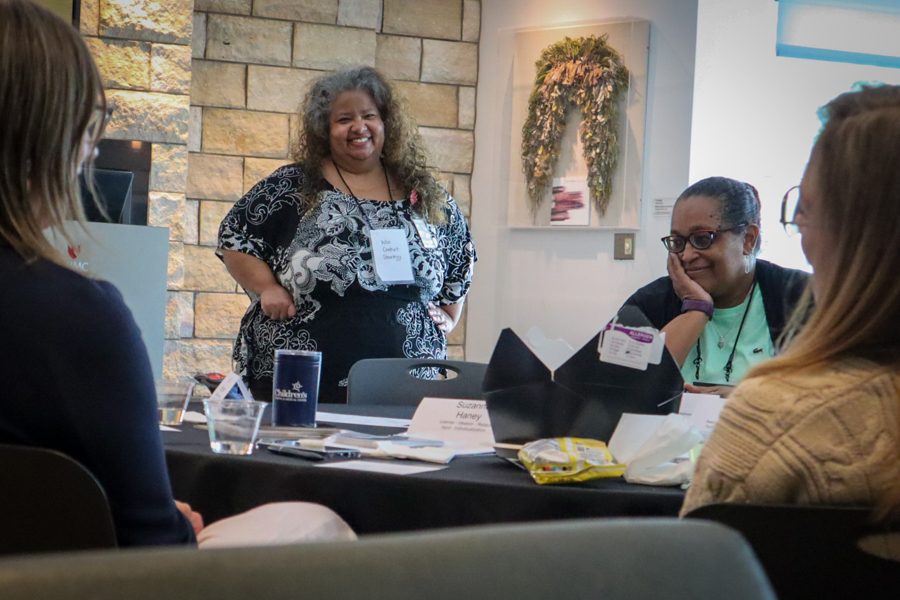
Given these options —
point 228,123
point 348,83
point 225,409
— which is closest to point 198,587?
point 225,409

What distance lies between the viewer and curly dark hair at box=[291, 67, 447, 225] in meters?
3.05

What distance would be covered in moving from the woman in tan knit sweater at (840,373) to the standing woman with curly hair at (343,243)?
189cm

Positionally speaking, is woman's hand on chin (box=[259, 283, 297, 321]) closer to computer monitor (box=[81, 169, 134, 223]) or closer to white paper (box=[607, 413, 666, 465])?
computer monitor (box=[81, 169, 134, 223])

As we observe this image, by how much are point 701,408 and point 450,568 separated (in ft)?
4.67

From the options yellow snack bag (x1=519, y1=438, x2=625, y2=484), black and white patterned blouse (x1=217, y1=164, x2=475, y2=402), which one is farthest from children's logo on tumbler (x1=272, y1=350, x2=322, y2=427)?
black and white patterned blouse (x1=217, y1=164, x2=475, y2=402)

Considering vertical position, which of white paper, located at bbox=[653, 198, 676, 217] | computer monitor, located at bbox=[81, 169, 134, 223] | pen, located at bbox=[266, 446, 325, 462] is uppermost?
white paper, located at bbox=[653, 198, 676, 217]

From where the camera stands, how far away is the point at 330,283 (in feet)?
9.23

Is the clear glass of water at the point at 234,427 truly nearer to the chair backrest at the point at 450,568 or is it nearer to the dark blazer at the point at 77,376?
the dark blazer at the point at 77,376

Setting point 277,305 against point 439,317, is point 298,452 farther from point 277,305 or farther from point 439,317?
point 439,317

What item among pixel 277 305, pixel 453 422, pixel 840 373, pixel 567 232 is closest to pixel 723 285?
pixel 453 422

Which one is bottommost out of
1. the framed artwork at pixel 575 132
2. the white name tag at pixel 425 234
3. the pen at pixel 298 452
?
the pen at pixel 298 452

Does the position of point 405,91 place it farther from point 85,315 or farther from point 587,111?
point 85,315

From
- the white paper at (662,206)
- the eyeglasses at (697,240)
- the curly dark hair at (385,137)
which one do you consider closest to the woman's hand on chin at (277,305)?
the curly dark hair at (385,137)

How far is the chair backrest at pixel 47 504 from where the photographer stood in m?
0.89
